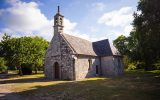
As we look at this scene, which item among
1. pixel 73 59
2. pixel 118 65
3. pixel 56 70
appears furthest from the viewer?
pixel 118 65

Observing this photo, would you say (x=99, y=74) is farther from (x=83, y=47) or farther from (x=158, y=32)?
(x=158, y=32)

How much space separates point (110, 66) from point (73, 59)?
31.4ft

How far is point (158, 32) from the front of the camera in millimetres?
16438

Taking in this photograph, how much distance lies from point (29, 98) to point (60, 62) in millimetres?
17101

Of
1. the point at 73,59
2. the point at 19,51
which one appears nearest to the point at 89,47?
the point at 73,59

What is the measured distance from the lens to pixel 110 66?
36.3 metres

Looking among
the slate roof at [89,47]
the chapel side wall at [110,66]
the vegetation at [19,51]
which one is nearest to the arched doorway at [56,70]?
the slate roof at [89,47]

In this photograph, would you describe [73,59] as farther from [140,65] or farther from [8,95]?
[140,65]

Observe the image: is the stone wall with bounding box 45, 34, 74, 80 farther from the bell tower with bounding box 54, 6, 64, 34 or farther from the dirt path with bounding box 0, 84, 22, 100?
the dirt path with bounding box 0, 84, 22, 100

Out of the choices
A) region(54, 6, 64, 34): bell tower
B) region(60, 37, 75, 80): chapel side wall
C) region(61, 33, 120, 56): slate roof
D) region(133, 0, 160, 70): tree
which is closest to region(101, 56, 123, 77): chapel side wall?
region(61, 33, 120, 56): slate roof

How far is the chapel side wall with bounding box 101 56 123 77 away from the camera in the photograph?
3600 cm

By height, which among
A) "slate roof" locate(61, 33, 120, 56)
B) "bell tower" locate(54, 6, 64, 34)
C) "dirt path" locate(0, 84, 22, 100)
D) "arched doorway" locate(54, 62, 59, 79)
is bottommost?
"dirt path" locate(0, 84, 22, 100)

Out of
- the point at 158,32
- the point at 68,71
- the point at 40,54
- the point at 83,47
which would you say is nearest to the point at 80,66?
the point at 68,71

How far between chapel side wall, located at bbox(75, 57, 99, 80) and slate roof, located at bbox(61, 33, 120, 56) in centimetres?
127
